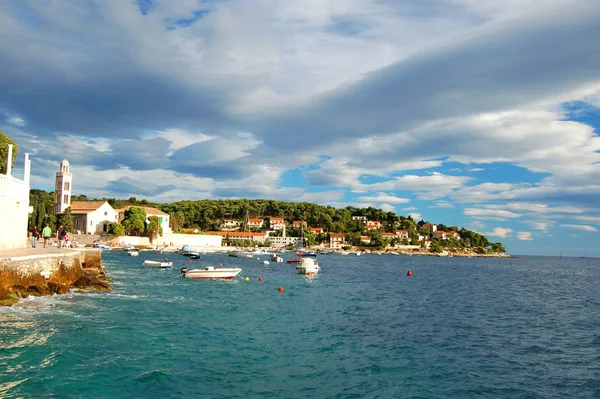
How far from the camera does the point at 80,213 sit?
107 m

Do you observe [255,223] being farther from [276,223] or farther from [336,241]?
[336,241]

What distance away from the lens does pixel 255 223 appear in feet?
608

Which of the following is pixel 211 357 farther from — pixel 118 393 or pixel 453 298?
pixel 453 298

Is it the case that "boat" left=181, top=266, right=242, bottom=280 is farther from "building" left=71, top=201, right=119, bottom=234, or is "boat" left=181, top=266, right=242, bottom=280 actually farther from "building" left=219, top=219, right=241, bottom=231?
"building" left=219, top=219, right=241, bottom=231

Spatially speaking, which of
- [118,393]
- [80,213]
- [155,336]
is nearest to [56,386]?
[118,393]

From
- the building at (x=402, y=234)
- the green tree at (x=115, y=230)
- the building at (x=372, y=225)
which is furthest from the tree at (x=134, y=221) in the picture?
the building at (x=402, y=234)

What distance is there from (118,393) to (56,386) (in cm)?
156

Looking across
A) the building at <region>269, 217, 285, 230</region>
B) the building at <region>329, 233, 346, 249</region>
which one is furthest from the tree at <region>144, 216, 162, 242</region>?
the building at <region>269, 217, 285, 230</region>

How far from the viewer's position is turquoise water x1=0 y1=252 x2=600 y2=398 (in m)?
11.7

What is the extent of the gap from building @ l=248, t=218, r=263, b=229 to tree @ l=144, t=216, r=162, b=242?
6556cm

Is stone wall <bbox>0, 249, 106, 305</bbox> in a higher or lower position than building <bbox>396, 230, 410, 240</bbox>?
lower

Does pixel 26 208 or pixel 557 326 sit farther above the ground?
pixel 26 208

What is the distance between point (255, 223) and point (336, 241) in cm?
3713

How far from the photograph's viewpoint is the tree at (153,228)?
114m
